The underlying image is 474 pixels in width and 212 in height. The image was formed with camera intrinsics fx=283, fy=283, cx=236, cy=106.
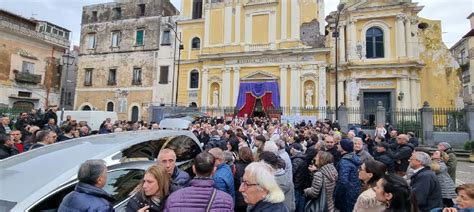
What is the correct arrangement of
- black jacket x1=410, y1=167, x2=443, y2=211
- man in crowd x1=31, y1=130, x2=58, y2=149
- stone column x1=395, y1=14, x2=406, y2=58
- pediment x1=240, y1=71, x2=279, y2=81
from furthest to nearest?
pediment x1=240, y1=71, x2=279, y2=81
stone column x1=395, y1=14, x2=406, y2=58
man in crowd x1=31, y1=130, x2=58, y2=149
black jacket x1=410, y1=167, x2=443, y2=211

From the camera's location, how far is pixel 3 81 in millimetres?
26469

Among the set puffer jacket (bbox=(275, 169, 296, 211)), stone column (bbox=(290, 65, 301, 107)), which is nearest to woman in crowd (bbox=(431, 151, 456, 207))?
puffer jacket (bbox=(275, 169, 296, 211))

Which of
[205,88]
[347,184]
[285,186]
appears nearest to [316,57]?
[205,88]

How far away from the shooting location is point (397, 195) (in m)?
2.43

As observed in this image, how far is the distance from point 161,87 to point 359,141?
26103mm

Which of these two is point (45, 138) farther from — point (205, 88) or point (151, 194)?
point (205, 88)

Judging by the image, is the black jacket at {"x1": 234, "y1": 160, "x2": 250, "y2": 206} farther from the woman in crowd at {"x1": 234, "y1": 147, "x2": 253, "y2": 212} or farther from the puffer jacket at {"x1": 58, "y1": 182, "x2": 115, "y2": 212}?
the puffer jacket at {"x1": 58, "y1": 182, "x2": 115, "y2": 212}

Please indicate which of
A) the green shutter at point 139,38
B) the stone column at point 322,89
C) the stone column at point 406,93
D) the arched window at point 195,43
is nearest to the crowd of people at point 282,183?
the stone column at point 322,89

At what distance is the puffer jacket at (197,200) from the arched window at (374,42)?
24.7 m

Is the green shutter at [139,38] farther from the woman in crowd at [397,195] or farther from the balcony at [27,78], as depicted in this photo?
the woman in crowd at [397,195]

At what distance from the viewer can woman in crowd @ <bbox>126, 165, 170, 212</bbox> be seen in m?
2.48

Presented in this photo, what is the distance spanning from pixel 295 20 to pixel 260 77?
5.94 meters

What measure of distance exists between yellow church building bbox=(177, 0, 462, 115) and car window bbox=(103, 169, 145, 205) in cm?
2137

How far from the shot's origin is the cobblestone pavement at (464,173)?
9.32 meters
